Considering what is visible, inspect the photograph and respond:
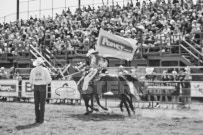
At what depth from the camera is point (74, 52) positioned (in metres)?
23.7

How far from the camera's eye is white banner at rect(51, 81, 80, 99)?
1747cm

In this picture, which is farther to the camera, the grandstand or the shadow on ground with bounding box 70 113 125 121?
the grandstand

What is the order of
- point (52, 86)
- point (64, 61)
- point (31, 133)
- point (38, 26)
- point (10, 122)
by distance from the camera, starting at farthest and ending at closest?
point (38, 26)
point (64, 61)
point (52, 86)
point (10, 122)
point (31, 133)

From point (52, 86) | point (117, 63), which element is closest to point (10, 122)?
point (52, 86)

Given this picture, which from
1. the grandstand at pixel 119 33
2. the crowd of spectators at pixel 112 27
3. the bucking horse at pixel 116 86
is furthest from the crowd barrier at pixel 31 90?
the crowd of spectators at pixel 112 27

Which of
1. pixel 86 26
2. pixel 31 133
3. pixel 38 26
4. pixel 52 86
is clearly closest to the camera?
pixel 31 133

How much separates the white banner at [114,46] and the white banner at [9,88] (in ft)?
26.3

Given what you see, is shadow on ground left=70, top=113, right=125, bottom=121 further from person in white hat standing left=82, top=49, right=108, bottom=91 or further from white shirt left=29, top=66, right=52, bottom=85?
white shirt left=29, top=66, right=52, bottom=85

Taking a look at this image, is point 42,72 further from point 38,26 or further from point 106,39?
point 38,26

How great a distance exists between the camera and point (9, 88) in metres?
19.3

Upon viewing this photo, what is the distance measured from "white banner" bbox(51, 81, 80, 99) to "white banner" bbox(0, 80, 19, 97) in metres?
2.30

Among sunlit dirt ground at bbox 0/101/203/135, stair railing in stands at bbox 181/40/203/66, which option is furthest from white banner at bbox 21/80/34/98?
stair railing in stands at bbox 181/40/203/66

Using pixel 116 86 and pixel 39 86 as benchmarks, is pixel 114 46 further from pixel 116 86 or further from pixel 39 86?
pixel 39 86

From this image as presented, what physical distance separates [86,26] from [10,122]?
16.0 metres
